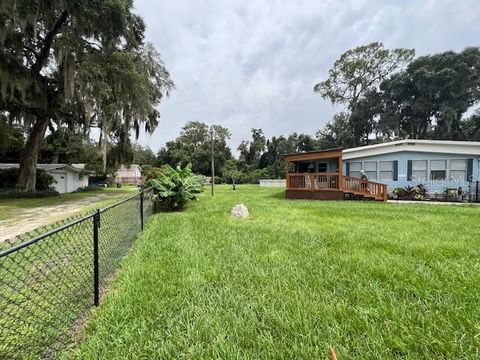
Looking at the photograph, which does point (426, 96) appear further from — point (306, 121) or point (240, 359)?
point (240, 359)

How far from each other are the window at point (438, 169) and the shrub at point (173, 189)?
37.0ft

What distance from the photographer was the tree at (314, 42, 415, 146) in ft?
95.0

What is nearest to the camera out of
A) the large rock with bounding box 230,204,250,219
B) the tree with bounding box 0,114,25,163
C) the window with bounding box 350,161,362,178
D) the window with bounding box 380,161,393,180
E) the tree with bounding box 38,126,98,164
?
the large rock with bounding box 230,204,250,219

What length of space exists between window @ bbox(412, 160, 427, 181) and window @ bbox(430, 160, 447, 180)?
0.93 ft

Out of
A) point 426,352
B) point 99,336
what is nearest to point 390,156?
point 426,352

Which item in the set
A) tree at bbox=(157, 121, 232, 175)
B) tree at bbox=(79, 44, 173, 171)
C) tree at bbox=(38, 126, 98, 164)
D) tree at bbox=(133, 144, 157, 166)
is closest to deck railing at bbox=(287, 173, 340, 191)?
tree at bbox=(79, 44, 173, 171)

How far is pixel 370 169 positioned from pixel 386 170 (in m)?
0.75

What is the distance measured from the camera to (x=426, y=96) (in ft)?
86.9

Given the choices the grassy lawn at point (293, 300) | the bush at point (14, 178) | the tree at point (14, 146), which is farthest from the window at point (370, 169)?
the tree at point (14, 146)

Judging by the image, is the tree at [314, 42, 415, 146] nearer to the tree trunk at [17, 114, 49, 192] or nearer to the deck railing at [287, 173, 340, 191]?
the deck railing at [287, 173, 340, 191]

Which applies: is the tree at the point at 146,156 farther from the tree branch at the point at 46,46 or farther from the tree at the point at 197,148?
the tree branch at the point at 46,46

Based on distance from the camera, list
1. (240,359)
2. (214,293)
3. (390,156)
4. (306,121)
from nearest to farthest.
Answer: (240,359) → (214,293) → (390,156) → (306,121)

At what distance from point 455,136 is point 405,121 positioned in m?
4.85

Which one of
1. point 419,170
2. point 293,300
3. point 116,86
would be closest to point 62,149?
point 116,86
